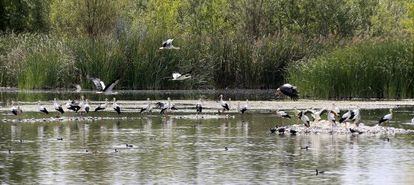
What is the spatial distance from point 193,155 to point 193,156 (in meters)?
0.19

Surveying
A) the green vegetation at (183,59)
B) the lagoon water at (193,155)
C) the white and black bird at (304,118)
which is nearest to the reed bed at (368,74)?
A: the green vegetation at (183,59)

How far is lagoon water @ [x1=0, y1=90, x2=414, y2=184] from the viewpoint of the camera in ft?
59.9

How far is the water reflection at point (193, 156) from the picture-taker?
1828 centimetres

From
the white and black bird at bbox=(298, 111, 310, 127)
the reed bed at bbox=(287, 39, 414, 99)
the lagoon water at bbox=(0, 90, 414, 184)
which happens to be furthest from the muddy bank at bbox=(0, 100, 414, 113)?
the white and black bird at bbox=(298, 111, 310, 127)

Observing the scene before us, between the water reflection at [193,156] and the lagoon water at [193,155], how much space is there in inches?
0.6

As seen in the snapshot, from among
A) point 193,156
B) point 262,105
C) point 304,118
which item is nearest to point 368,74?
point 262,105

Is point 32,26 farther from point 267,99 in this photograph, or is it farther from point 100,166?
point 100,166

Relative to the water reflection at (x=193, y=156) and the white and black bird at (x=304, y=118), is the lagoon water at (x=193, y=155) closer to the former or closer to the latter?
the water reflection at (x=193, y=156)

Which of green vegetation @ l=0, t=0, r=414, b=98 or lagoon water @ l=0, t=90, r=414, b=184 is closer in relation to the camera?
lagoon water @ l=0, t=90, r=414, b=184

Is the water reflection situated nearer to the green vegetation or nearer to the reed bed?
the reed bed

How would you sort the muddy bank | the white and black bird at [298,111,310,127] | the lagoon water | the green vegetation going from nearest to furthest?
the lagoon water, the white and black bird at [298,111,310,127], the muddy bank, the green vegetation

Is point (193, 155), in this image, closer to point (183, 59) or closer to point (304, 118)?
point (304, 118)

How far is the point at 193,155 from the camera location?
70.8 feet

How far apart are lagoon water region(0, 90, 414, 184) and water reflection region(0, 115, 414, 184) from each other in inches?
0.6
